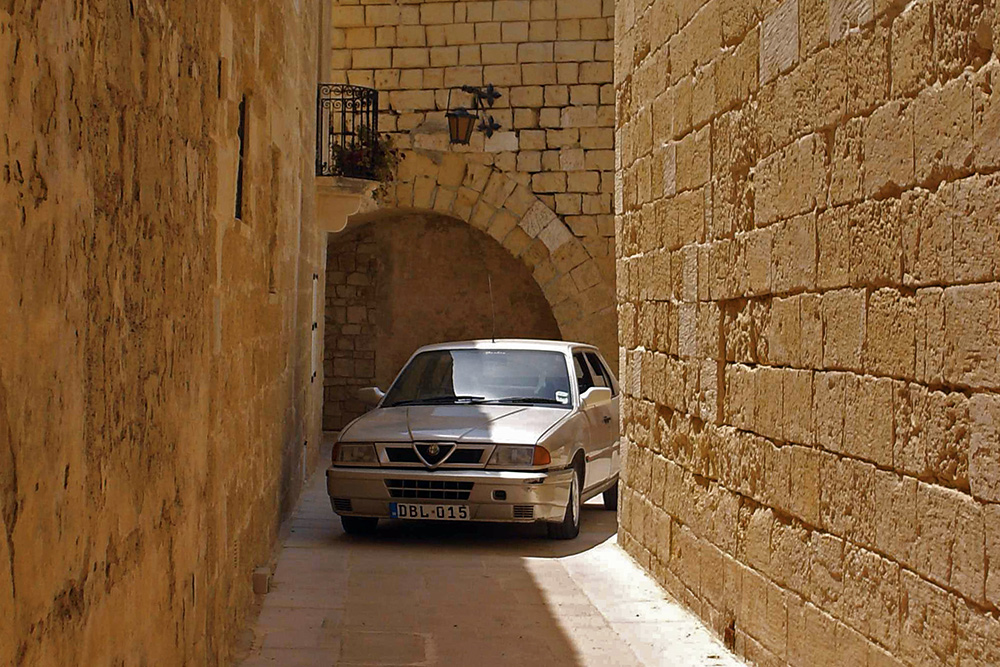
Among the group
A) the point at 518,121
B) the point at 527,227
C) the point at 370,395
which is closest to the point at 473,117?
the point at 518,121

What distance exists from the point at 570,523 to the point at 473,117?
9415mm

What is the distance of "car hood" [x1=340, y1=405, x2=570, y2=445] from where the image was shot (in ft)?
30.3

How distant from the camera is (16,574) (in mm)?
2285

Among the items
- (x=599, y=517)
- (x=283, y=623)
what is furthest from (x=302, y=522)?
(x=283, y=623)

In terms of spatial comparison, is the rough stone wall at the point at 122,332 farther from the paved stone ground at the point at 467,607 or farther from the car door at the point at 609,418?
the car door at the point at 609,418

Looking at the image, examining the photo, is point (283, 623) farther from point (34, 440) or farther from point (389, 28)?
point (389, 28)

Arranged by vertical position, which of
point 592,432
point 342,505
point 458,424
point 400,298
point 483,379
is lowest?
point 342,505

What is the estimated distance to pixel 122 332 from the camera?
10.4ft

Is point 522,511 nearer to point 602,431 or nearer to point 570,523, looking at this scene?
point 570,523

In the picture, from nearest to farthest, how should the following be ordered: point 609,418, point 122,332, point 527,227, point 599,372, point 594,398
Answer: point 122,332 → point 594,398 → point 609,418 → point 599,372 → point 527,227

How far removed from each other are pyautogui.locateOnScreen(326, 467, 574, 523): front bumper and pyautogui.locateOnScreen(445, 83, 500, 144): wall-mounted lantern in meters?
9.30

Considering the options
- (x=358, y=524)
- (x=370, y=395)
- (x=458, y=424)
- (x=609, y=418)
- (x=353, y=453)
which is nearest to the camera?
(x=353, y=453)

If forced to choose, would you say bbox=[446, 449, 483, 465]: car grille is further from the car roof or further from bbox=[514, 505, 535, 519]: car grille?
the car roof

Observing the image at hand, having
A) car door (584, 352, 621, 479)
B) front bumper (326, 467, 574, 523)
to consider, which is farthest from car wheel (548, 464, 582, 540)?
car door (584, 352, 621, 479)
